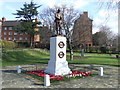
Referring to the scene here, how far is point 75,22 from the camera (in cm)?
2680

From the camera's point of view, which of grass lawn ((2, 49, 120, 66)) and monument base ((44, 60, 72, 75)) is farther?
grass lawn ((2, 49, 120, 66))

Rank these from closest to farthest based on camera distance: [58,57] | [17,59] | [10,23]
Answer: [58,57] < [17,59] < [10,23]

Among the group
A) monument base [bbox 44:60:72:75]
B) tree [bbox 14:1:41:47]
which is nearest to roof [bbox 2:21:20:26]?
tree [bbox 14:1:41:47]

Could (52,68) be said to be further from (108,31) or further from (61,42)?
(108,31)

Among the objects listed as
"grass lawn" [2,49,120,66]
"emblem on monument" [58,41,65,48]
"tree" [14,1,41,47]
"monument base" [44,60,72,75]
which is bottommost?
"grass lawn" [2,49,120,66]

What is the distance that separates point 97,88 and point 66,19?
65.5ft

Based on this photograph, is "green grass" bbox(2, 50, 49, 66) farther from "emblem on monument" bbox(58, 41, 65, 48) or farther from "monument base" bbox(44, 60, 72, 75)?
"emblem on monument" bbox(58, 41, 65, 48)

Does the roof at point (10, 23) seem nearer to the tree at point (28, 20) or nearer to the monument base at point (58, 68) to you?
the tree at point (28, 20)

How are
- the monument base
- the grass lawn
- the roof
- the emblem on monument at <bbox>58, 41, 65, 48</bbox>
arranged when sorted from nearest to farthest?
the monument base
the emblem on monument at <bbox>58, 41, 65, 48</bbox>
the grass lawn
the roof

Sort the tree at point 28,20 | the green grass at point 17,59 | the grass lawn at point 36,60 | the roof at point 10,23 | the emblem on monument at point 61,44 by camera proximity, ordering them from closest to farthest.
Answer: the emblem on monument at point 61,44 → the grass lawn at point 36,60 → the green grass at point 17,59 → the tree at point 28,20 → the roof at point 10,23

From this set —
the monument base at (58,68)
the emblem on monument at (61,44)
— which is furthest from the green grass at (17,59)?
the emblem on monument at (61,44)

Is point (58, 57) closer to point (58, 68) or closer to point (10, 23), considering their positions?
point (58, 68)

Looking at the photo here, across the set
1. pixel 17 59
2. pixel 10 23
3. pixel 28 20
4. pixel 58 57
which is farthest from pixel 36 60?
pixel 10 23

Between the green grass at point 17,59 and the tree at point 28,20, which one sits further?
the tree at point 28,20
